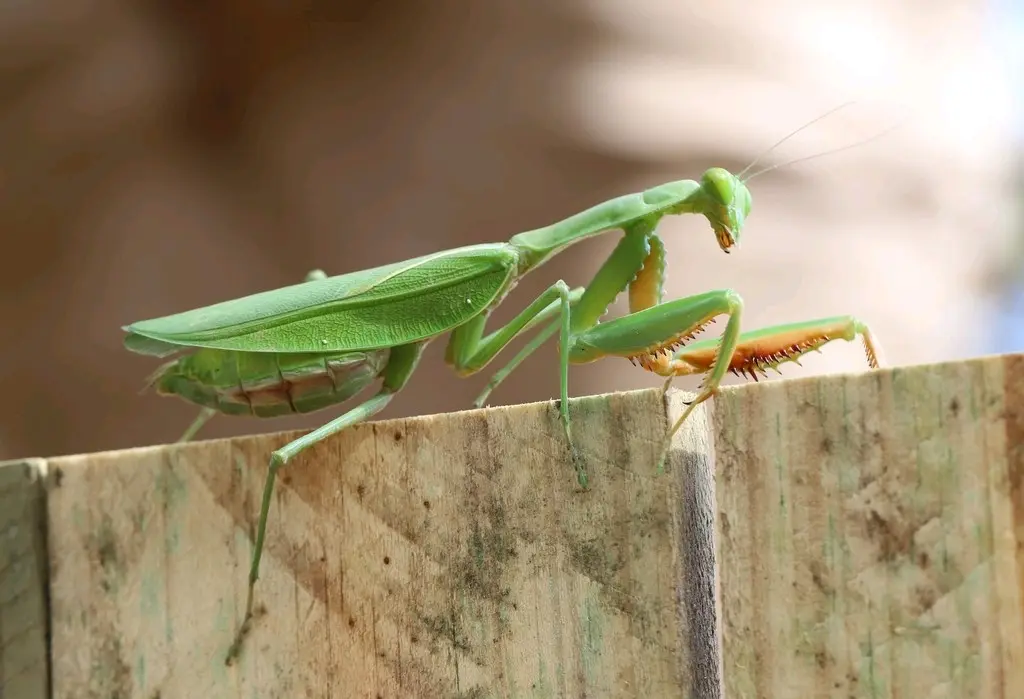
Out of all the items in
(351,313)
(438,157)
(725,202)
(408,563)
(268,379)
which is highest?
(438,157)

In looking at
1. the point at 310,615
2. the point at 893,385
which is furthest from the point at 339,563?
the point at 893,385

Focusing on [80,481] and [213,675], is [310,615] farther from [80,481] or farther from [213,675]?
[80,481]

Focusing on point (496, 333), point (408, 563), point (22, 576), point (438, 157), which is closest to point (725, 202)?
point (496, 333)

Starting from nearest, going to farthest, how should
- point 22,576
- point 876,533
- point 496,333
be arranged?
point 876,533, point 22,576, point 496,333

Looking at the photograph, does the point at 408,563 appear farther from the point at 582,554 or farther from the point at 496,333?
the point at 496,333

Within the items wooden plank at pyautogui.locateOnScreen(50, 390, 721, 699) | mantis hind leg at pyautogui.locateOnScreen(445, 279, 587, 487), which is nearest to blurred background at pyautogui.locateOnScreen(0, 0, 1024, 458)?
mantis hind leg at pyautogui.locateOnScreen(445, 279, 587, 487)

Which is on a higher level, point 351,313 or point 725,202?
point 725,202
